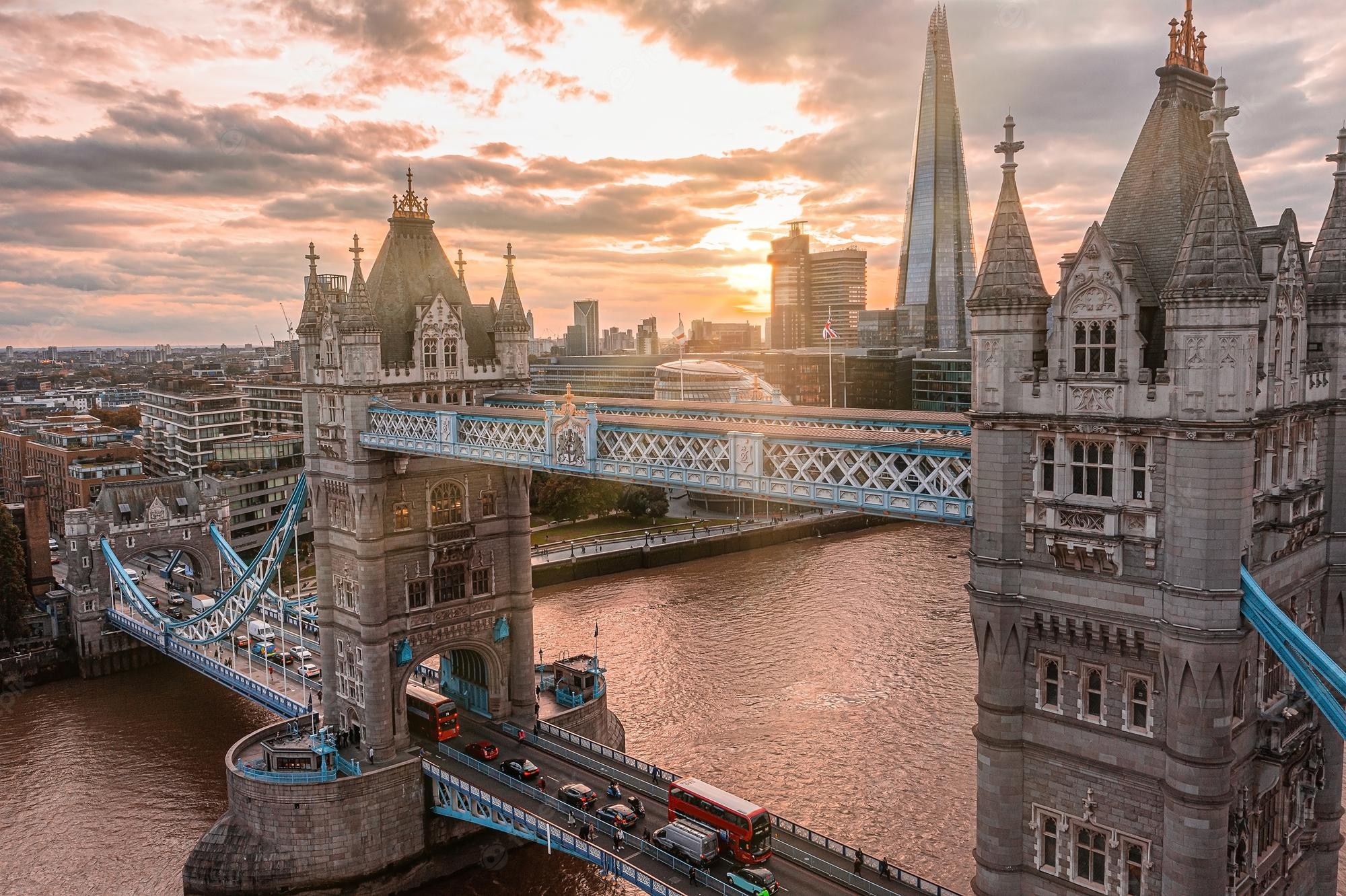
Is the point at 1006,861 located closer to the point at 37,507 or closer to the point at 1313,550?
the point at 1313,550

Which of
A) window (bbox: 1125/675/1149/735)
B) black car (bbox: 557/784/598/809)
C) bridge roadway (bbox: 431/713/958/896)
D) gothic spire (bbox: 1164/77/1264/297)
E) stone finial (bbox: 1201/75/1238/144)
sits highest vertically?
stone finial (bbox: 1201/75/1238/144)

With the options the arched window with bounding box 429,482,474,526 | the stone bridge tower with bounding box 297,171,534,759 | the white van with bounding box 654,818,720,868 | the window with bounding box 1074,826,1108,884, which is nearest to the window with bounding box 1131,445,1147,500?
the window with bounding box 1074,826,1108,884

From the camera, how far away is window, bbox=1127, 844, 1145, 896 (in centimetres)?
2425

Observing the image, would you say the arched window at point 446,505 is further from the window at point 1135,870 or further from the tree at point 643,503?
the tree at point 643,503

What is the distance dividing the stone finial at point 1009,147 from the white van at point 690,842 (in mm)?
23673

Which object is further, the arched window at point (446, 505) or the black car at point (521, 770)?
the arched window at point (446, 505)

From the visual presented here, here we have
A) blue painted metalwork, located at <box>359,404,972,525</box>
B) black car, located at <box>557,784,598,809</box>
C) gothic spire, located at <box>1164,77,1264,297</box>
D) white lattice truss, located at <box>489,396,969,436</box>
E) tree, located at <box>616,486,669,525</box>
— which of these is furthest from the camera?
tree, located at <box>616,486,669,525</box>

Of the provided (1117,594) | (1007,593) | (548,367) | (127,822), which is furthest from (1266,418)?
(548,367)

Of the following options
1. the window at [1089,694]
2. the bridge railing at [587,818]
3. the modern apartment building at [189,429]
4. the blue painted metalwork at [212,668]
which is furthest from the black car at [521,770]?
the modern apartment building at [189,429]

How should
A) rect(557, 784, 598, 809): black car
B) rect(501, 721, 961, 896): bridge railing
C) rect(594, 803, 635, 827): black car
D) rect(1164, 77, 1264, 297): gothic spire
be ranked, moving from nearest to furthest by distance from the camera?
rect(1164, 77, 1264, 297): gothic spire → rect(501, 721, 961, 896): bridge railing → rect(594, 803, 635, 827): black car → rect(557, 784, 598, 809): black car

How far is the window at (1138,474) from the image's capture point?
2373cm

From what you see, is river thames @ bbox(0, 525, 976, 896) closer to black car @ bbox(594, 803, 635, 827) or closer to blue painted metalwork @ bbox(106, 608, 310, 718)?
blue painted metalwork @ bbox(106, 608, 310, 718)

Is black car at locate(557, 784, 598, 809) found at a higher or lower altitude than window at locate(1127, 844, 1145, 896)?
lower

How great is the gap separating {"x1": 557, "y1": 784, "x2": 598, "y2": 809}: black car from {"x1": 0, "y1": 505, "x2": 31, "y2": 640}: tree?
6011cm
